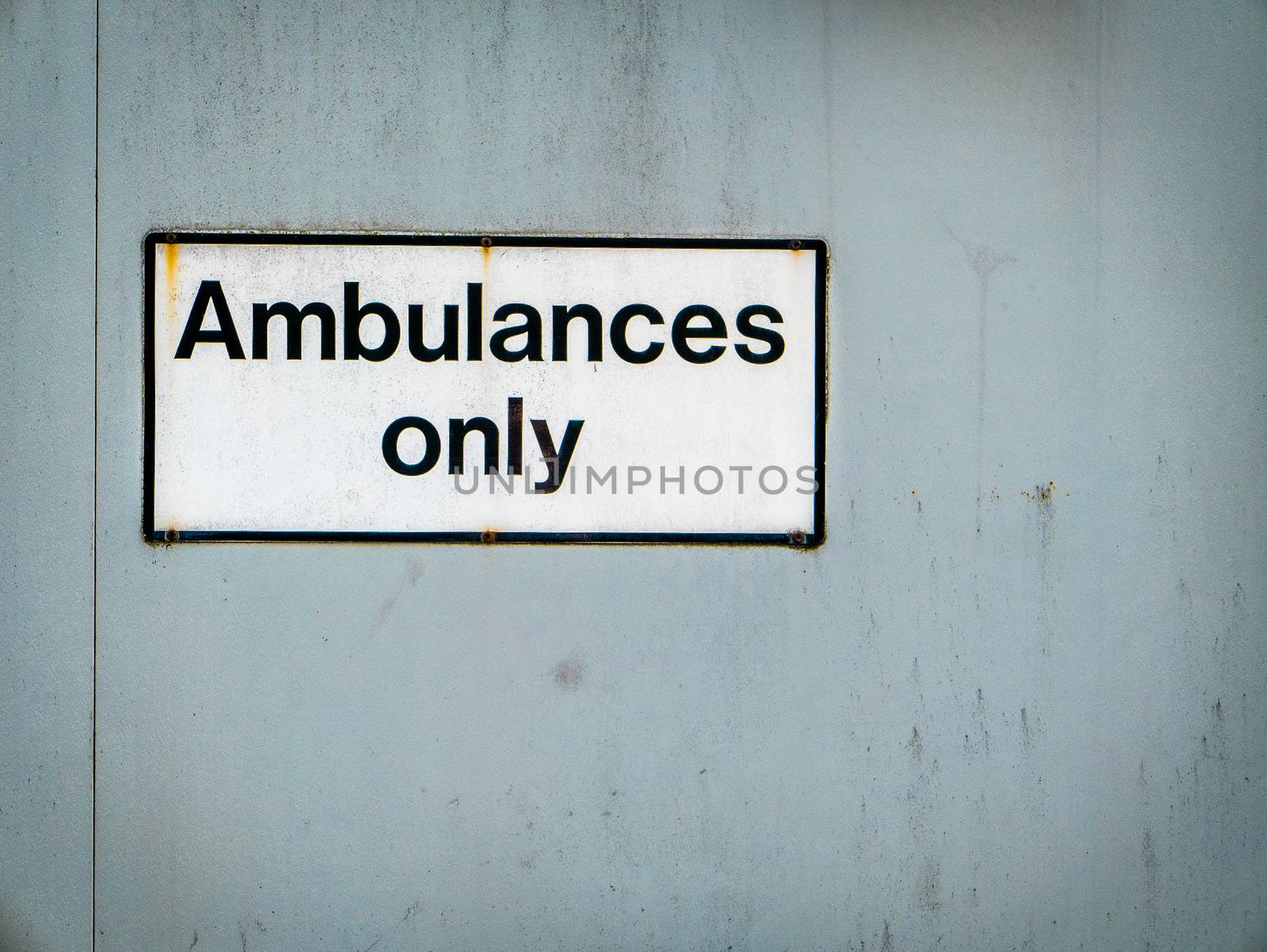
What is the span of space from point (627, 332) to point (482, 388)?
238 mm

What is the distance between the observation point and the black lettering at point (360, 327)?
1.28 meters

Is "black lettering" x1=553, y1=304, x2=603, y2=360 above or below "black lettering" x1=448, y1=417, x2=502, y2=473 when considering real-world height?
above

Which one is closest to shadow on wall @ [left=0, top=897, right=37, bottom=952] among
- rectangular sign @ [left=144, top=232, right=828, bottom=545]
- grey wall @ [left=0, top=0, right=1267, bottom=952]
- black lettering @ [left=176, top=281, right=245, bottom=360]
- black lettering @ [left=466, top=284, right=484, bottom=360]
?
grey wall @ [left=0, top=0, right=1267, bottom=952]

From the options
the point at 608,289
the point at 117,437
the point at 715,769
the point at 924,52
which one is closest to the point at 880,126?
the point at 924,52

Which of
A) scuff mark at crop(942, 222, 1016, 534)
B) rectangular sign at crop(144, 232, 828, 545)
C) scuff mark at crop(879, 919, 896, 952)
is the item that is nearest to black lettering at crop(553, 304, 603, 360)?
rectangular sign at crop(144, 232, 828, 545)

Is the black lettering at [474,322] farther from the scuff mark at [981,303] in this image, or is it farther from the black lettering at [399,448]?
the scuff mark at [981,303]

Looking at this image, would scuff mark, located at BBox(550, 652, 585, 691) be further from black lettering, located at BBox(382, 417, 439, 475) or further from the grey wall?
black lettering, located at BBox(382, 417, 439, 475)

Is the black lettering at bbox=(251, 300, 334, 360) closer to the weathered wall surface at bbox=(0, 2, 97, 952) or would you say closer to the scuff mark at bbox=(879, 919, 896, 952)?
the weathered wall surface at bbox=(0, 2, 97, 952)

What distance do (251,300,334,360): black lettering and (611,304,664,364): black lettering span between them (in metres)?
0.43

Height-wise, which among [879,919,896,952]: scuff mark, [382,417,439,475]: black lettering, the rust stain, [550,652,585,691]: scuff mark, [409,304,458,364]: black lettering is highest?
the rust stain

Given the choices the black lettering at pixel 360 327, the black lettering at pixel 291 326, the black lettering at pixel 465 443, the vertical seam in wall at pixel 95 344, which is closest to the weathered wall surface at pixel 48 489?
the vertical seam in wall at pixel 95 344

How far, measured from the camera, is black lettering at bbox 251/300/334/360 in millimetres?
1277

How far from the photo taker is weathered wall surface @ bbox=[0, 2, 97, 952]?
1271 millimetres

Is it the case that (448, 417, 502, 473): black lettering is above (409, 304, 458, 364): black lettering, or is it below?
below
